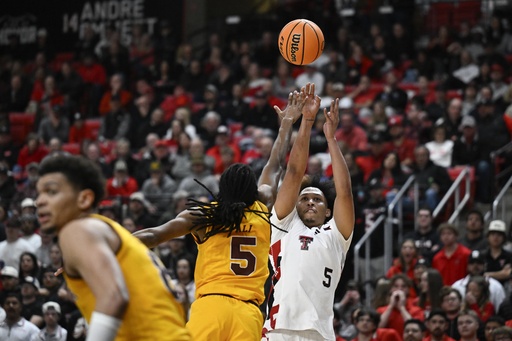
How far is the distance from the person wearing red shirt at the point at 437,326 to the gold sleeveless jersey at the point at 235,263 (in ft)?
12.1

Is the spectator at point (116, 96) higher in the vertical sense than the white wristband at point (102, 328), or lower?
higher

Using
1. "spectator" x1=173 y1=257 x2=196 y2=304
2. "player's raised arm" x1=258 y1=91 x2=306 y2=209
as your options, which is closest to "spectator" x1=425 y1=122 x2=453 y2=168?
"spectator" x1=173 y1=257 x2=196 y2=304

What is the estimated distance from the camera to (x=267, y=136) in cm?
1534

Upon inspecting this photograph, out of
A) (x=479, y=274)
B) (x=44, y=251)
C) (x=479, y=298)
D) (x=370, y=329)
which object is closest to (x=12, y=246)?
(x=44, y=251)

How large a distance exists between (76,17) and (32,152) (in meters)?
6.26

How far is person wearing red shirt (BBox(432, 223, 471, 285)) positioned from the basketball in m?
3.51

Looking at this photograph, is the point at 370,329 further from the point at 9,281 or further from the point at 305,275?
the point at 9,281

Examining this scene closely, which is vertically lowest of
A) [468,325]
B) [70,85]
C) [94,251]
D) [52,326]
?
[52,326]

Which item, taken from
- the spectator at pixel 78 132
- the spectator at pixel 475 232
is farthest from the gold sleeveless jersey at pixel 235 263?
the spectator at pixel 78 132

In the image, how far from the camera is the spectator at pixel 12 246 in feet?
42.7

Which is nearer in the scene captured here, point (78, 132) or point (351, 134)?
point (351, 134)

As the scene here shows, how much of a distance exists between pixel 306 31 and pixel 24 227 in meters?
6.23

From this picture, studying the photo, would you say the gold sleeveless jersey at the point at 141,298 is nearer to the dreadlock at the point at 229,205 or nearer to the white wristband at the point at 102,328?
the white wristband at the point at 102,328

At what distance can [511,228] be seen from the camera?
12.3m
